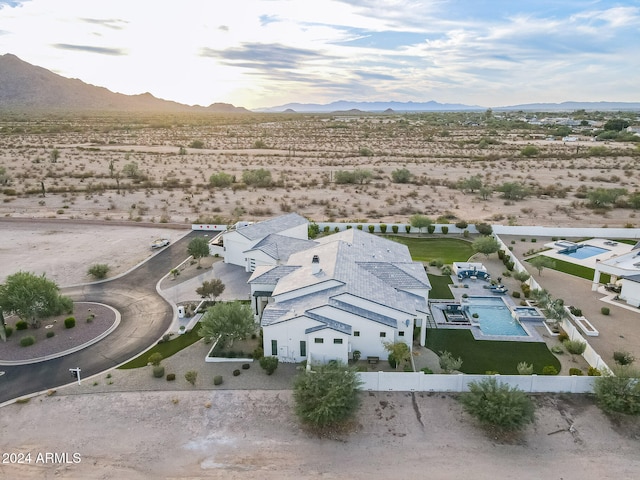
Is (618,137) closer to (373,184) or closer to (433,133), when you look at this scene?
(433,133)

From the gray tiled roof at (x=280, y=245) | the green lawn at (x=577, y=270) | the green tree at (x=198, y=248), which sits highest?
the gray tiled roof at (x=280, y=245)

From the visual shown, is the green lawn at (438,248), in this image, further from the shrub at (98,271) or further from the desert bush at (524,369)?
the shrub at (98,271)

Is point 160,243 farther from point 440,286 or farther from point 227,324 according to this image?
point 440,286

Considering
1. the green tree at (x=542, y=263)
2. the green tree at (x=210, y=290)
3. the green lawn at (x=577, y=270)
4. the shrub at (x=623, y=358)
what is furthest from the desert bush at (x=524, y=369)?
the green tree at (x=210, y=290)

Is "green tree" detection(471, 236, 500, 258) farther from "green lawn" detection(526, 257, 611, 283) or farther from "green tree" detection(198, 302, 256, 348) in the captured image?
"green tree" detection(198, 302, 256, 348)

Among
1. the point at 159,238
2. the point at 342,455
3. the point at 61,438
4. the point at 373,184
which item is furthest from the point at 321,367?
the point at 373,184

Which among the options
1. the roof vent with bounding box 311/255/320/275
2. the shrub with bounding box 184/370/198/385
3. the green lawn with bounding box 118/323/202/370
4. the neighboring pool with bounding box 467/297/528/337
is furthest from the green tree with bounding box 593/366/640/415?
the green lawn with bounding box 118/323/202/370

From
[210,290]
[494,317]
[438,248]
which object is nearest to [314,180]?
[438,248]
